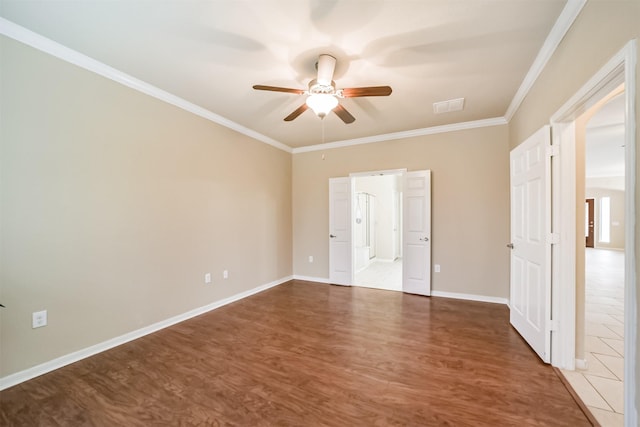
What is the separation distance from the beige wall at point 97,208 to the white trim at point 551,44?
3651 mm

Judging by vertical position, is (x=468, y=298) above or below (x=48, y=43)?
below

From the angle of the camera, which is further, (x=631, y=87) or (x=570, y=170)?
(x=570, y=170)

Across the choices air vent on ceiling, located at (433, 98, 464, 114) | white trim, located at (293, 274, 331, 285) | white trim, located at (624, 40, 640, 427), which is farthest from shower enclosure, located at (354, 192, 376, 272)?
white trim, located at (624, 40, 640, 427)

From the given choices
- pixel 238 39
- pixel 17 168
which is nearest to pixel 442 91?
pixel 238 39

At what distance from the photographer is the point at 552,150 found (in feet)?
6.93

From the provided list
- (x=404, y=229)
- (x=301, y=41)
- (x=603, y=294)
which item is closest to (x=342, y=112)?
(x=301, y=41)

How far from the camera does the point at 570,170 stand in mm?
2031

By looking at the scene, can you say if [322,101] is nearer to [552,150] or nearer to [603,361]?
[552,150]

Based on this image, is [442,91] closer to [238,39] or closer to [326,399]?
[238,39]

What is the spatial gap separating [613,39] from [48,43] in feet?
12.6

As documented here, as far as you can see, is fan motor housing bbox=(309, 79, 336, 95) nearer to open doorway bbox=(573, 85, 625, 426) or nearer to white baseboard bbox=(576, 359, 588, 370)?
open doorway bbox=(573, 85, 625, 426)

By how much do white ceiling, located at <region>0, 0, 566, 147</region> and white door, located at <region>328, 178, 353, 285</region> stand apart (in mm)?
1928

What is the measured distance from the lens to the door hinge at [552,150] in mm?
2082

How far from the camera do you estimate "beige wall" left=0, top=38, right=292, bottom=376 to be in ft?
6.37
